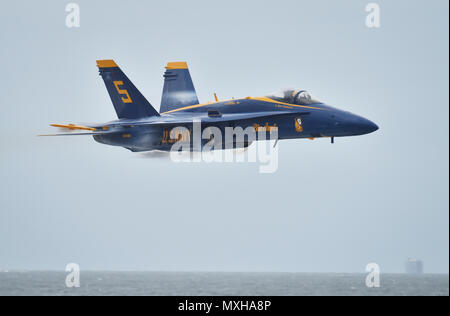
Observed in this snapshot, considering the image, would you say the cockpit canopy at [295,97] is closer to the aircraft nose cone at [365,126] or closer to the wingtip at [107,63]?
the aircraft nose cone at [365,126]

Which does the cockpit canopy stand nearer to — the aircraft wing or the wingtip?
the aircraft wing

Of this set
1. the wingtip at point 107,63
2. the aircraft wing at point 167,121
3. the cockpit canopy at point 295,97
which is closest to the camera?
the aircraft wing at point 167,121

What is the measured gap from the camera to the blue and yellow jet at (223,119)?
31.0 meters

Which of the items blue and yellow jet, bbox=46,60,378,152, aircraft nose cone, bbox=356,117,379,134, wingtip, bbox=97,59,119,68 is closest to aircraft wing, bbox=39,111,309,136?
blue and yellow jet, bbox=46,60,378,152

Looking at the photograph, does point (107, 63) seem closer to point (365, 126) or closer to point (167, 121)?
point (167, 121)

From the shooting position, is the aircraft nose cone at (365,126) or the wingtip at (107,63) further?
the wingtip at (107,63)

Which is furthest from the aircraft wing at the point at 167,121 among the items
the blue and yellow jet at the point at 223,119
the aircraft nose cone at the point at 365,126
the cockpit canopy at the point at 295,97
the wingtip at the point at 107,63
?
the wingtip at the point at 107,63

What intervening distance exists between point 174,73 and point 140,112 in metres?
6.47

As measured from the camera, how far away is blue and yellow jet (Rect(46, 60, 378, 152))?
102ft

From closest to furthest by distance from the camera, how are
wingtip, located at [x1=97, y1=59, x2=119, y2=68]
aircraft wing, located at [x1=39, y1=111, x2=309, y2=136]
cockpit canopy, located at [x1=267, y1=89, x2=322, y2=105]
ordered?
aircraft wing, located at [x1=39, y1=111, x2=309, y2=136] → cockpit canopy, located at [x1=267, y1=89, x2=322, y2=105] → wingtip, located at [x1=97, y1=59, x2=119, y2=68]

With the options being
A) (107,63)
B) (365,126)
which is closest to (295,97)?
(365,126)

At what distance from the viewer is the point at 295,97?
103ft

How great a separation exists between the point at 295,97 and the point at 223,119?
3.52 m

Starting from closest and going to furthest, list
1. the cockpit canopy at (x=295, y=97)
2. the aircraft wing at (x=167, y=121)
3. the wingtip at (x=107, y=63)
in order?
the aircraft wing at (x=167, y=121) < the cockpit canopy at (x=295, y=97) < the wingtip at (x=107, y=63)
